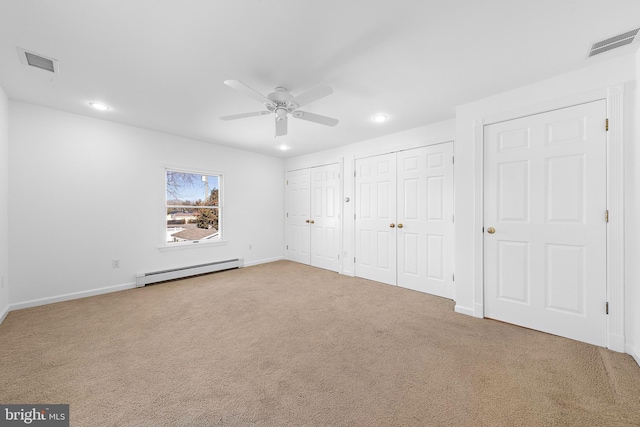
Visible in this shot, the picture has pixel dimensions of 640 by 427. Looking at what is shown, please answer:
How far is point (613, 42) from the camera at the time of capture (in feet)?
6.34

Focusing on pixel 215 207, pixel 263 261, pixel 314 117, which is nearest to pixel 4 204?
pixel 215 207

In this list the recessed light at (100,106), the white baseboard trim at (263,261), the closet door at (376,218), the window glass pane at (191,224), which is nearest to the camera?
the recessed light at (100,106)

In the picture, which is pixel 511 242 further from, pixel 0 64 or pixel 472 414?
pixel 0 64

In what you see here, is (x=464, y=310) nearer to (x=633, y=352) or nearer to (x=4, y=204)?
(x=633, y=352)

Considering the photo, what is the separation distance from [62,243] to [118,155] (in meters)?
1.41

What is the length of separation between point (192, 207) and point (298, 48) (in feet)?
12.1

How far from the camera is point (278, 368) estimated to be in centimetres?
194

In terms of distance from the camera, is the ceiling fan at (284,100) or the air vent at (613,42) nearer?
the air vent at (613,42)

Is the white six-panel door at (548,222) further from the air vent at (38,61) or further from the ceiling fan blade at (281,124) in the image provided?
the air vent at (38,61)

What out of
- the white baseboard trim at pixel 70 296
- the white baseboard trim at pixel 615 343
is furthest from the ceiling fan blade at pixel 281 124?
the white baseboard trim at pixel 615 343

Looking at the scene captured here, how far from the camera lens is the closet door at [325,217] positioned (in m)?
5.04

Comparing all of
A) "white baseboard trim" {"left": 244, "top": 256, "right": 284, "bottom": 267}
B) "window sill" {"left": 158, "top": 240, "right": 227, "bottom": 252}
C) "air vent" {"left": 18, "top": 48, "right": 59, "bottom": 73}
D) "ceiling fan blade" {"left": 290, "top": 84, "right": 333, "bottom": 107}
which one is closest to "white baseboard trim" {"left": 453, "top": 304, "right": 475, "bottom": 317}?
"ceiling fan blade" {"left": 290, "top": 84, "right": 333, "bottom": 107}

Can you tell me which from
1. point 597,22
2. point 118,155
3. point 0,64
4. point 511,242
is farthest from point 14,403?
point 597,22

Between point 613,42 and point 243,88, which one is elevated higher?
point 613,42
